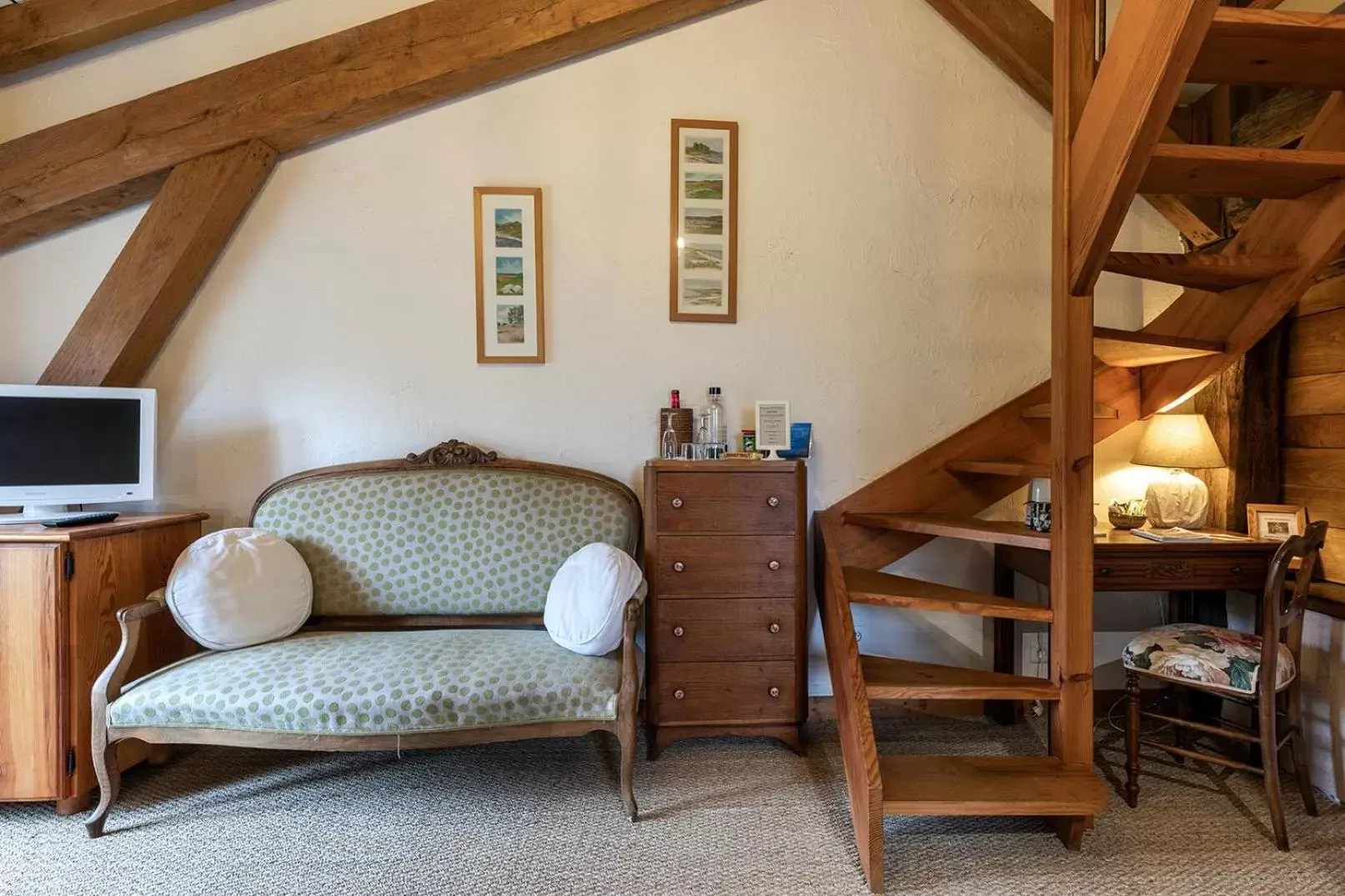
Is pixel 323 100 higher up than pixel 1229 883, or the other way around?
pixel 323 100

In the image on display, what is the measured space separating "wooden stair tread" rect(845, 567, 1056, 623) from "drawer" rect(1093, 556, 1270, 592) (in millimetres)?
379

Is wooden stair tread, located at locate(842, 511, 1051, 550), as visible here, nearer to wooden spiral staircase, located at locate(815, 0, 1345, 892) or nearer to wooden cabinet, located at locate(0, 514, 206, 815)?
wooden spiral staircase, located at locate(815, 0, 1345, 892)

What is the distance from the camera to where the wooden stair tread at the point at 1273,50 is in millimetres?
1432

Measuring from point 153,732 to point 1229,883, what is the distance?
297cm

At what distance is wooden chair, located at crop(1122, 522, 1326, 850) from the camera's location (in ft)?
6.10

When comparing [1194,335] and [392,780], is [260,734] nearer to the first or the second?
[392,780]

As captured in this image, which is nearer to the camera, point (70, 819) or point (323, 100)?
point (70, 819)

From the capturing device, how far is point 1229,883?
1.69 metres

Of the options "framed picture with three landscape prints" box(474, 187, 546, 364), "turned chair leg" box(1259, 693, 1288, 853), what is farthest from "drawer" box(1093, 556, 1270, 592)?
"framed picture with three landscape prints" box(474, 187, 546, 364)

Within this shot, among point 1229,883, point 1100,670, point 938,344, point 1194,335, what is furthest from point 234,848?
point 1194,335

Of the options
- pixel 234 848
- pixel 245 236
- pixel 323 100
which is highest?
pixel 323 100

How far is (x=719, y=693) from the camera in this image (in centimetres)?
229

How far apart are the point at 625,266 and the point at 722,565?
4.29ft

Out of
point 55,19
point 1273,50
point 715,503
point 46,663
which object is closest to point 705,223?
point 715,503
